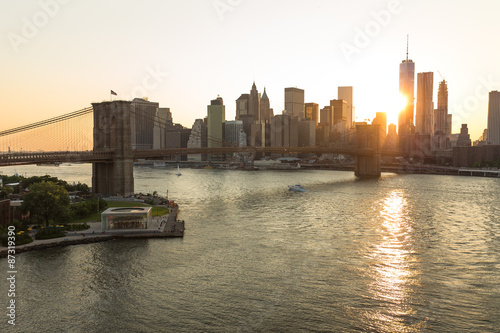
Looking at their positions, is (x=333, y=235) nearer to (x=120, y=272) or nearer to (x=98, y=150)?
(x=120, y=272)

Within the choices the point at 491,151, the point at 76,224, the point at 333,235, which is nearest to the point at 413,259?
the point at 333,235

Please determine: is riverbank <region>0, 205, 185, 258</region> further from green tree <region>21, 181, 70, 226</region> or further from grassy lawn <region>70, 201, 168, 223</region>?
green tree <region>21, 181, 70, 226</region>

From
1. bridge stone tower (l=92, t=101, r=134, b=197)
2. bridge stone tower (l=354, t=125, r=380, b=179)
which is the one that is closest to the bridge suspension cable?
bridge stone tower (l=92, t=101, r=134, b=197)

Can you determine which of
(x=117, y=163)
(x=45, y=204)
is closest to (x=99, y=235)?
(x=45, y=204)

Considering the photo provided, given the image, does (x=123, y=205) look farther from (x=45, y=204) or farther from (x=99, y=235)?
(x=99, y=235)

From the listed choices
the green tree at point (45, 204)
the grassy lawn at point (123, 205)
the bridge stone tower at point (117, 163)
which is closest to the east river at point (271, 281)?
the grassy lawn at point (123, 205)

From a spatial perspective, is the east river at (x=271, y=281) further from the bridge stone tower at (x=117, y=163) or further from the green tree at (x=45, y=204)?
the bridge stone tower at (x=117, y=163)
